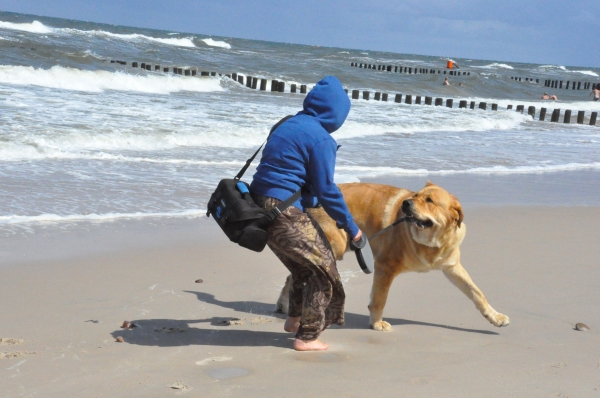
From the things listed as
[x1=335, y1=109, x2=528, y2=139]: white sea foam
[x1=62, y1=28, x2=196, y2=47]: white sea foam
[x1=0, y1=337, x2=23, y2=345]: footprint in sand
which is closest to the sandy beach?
[x1=0, y1=337, x2=23, y2=345]: footprint in sand

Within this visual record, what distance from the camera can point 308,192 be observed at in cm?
397

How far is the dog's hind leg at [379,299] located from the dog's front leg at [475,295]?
39 centimetres

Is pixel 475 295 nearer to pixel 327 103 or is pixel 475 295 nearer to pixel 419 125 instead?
pixel 327 103

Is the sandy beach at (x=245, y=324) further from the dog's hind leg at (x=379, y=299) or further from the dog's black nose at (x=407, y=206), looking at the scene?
the dog's black nose at (x=407, y=206)

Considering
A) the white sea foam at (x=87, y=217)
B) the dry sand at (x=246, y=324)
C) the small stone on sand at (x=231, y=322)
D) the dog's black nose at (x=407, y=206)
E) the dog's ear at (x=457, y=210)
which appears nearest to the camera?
the dry sand at (x=246, y=324)

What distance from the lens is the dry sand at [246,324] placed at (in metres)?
3.60

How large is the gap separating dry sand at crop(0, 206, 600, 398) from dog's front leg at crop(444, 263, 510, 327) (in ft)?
0.24

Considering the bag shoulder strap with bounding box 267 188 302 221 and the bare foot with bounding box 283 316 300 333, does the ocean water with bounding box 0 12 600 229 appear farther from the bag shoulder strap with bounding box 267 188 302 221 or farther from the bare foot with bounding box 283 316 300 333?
the bag shoulder strap with bounding box 267 188 302 221

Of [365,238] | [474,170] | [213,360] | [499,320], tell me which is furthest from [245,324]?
[474,170]

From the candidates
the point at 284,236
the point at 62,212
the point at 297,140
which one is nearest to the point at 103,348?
the point at 284,236

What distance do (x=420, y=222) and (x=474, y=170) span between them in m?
7.39

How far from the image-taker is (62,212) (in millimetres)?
7207

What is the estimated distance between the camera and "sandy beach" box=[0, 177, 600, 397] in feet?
11.8

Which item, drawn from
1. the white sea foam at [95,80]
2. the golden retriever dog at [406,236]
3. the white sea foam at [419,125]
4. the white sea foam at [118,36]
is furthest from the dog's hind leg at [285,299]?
the white sea foam at [118,36]
